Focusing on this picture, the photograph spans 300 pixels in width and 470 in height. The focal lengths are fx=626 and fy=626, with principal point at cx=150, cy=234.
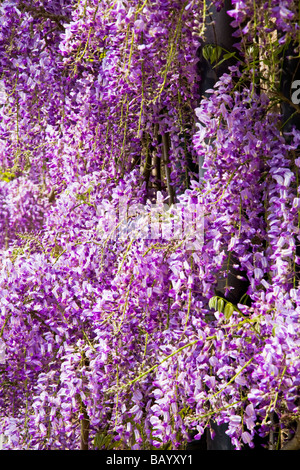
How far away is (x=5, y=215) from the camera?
4902 mm

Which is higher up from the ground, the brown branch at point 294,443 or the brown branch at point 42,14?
the brown branch at point 42,14

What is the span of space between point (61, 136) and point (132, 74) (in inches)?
40.6

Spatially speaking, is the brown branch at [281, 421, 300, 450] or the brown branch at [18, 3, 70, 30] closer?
the brown branch at [281, 421, 300, 450]

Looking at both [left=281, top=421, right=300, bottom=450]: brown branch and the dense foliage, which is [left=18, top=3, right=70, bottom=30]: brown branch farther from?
[left=281, top=421, right=300, bottom=450]: brown branch

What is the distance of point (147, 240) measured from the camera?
2404 mm

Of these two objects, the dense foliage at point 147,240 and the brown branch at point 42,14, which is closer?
the dense foliage at point 147,240

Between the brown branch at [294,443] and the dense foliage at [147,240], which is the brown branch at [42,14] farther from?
the brown branch at [294,443]

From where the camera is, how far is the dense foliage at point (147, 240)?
208 cm

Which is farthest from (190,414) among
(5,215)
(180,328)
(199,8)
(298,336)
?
(5,215)

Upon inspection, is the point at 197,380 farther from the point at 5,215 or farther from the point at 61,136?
the point at 5,215

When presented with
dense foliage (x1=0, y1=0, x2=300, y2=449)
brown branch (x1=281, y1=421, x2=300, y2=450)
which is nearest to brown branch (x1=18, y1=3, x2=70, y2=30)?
dense foliage (x1=0, y1=0, x2=300, y2=449)

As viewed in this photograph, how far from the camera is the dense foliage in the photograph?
2082 millimetres

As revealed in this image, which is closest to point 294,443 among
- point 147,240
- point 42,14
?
point 147,240

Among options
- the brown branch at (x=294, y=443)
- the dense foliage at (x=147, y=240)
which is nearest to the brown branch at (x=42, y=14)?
the dense foliage at (x=147, y=240)
